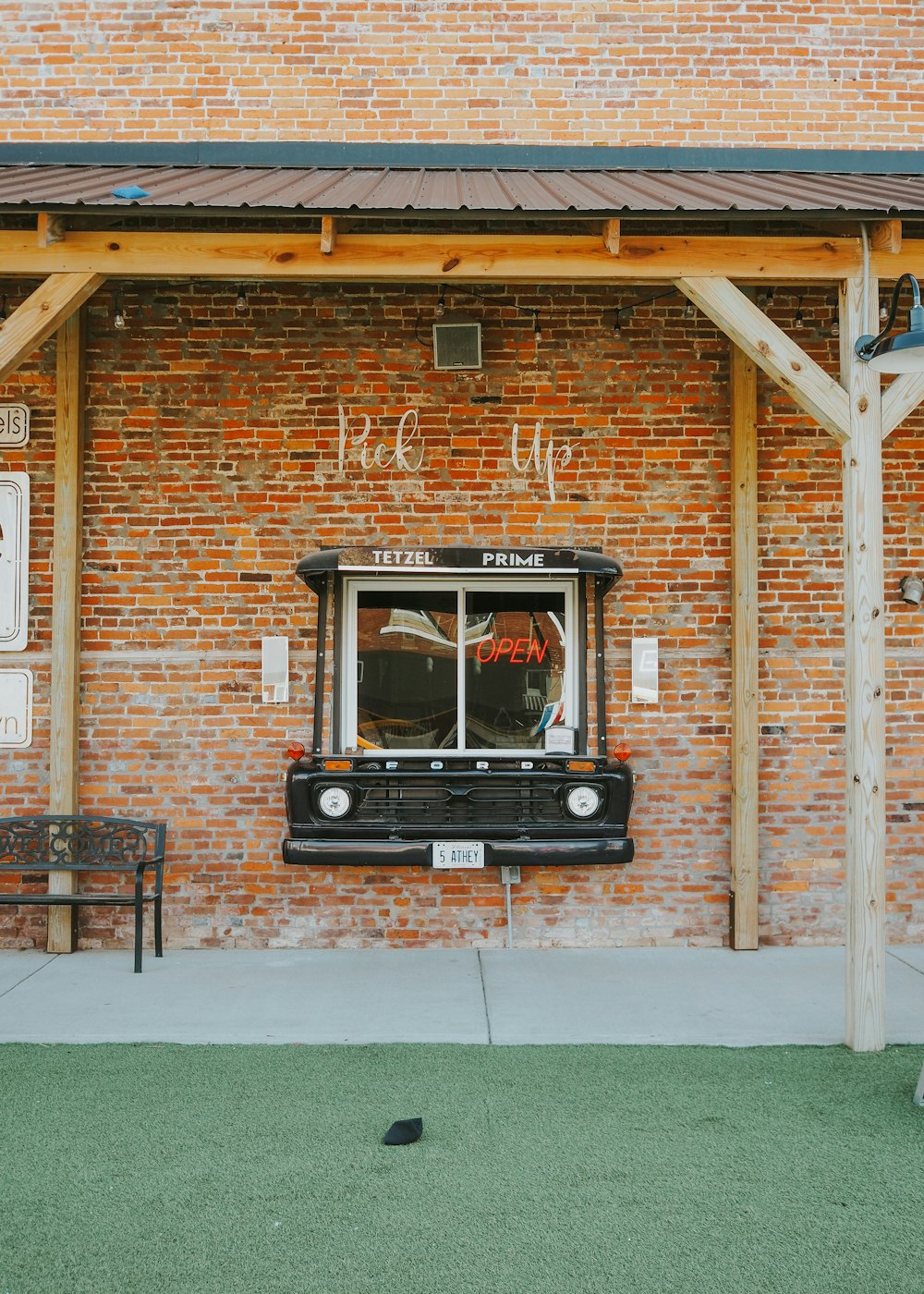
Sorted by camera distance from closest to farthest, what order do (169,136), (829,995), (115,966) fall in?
(829,995) → (115,966) → (169,136)

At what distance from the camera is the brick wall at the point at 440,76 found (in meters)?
6.84

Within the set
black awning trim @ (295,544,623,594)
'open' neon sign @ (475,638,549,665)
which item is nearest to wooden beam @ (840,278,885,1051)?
black awning trim @ (295,544,623,594)

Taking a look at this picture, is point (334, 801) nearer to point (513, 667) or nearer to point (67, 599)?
point (513, 667)

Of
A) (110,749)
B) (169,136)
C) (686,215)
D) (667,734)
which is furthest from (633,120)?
(110,749)

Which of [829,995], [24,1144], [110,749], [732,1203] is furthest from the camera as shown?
[110,749]

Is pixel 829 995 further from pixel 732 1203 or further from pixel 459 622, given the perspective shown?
pixel 459 622

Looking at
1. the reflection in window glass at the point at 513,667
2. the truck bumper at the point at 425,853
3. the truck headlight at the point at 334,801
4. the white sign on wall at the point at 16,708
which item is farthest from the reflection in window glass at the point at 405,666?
the white sign on wall at the point at 16,708

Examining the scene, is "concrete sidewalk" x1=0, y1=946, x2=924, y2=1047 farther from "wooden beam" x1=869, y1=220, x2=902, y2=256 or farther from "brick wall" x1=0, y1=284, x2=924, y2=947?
"wooden beam" x1=869, y1=220, x2=902, y2=256

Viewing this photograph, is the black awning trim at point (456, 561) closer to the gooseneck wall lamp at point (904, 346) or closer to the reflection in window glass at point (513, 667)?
the reflection in window glass at point (513, 667)

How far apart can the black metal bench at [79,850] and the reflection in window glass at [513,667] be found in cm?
224

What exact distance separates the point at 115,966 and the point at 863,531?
5069 millimetres

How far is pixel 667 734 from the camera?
6.50 metres

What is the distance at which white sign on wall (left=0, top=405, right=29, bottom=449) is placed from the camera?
21.2ft

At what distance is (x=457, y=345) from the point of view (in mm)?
6406
